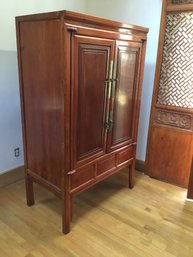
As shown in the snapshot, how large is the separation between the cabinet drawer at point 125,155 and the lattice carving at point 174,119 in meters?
0.50

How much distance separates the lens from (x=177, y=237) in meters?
A: 1.94

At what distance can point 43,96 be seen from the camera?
1.78 m

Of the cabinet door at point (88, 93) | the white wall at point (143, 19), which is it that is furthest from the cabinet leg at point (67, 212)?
the white wall at point (143, 19)

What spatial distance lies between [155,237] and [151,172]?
985 mm

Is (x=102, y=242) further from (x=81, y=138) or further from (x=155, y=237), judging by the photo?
(x=81, y=138)

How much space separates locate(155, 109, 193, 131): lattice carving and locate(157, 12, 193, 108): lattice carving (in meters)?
0.10

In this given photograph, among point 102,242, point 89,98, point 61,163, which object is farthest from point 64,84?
point 102,242

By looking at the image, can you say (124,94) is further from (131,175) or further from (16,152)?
(16,152)

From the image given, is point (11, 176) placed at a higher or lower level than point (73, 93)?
lower

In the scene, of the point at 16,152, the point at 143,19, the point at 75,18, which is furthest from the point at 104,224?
the point at 143,19

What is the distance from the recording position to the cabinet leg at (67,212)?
1.84m

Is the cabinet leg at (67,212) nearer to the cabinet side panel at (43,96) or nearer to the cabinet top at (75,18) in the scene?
the cabinet side panel at (43,96)

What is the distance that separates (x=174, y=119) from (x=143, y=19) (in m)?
1.14

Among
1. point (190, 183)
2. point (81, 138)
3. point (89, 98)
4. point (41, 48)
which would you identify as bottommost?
point (190, 183)
